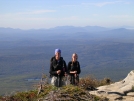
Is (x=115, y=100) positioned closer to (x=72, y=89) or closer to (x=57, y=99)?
(x=72, y=89)

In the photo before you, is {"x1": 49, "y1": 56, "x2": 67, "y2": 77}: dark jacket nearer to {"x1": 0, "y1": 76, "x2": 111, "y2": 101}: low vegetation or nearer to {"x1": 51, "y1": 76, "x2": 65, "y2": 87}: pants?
{"x1": 51, "y1": 76, "x2": 65, "y2": 87}: pants

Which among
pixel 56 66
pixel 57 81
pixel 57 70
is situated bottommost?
pixel 57 81

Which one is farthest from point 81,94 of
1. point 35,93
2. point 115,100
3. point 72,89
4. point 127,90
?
point 127,90

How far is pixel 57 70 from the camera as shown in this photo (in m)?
9.52

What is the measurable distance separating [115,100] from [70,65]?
2444 millimetres

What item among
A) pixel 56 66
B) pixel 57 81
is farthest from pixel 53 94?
pixel 57 81

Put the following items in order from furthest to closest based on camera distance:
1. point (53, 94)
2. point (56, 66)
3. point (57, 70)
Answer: point (57, 70) < point (56, 66) < point (53, 94)

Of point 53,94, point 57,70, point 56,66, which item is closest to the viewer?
point 53,94

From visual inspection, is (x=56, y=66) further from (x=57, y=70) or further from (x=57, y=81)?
(x=57, y=81)

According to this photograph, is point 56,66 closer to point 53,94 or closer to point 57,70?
point 57,70

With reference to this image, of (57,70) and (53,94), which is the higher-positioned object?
(57,70)

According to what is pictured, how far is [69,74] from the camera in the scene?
34.1 feet

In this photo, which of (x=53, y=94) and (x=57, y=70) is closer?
(x=53, y=94)

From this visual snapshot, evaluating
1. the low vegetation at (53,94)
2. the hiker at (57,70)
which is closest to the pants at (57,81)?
the hiker at (57,70)
